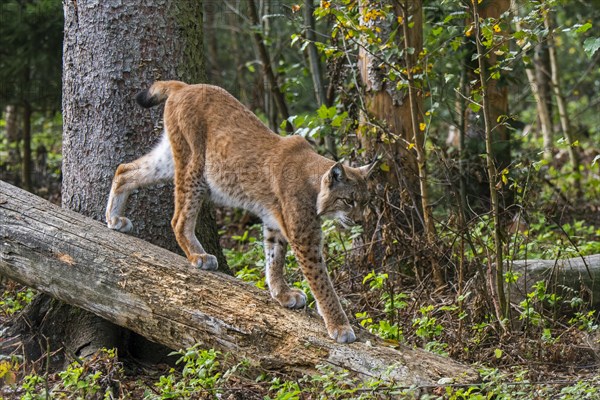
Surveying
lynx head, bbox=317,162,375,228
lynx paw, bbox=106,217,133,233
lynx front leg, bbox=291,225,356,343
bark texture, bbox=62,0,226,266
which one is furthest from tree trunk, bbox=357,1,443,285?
lynx paw, bbox=106,217,133,233

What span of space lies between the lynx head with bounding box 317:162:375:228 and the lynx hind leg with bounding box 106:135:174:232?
47.9 inches

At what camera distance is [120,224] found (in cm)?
577

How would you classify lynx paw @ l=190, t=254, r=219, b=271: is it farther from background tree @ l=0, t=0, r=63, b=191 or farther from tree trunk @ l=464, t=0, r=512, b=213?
background tree @ l=0, t=0, r=63, b=191

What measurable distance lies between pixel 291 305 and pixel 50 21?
18.8 ft

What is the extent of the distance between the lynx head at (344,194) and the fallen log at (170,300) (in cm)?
77

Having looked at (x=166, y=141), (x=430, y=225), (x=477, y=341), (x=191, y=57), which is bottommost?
(x=477, y=341)

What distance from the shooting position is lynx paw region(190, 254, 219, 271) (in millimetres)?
5523

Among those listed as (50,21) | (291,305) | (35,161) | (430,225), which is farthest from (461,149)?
(35,161)

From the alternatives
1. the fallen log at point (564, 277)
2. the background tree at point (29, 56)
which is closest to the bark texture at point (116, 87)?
the fallen log at point (564, 277)

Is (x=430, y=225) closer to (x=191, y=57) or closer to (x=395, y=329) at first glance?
(x=395, y=329)

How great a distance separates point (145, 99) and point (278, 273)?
5.15 ft

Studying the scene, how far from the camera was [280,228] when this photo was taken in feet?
18.8

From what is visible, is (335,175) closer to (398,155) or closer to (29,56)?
(398,155)

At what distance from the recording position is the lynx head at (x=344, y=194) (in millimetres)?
5508
